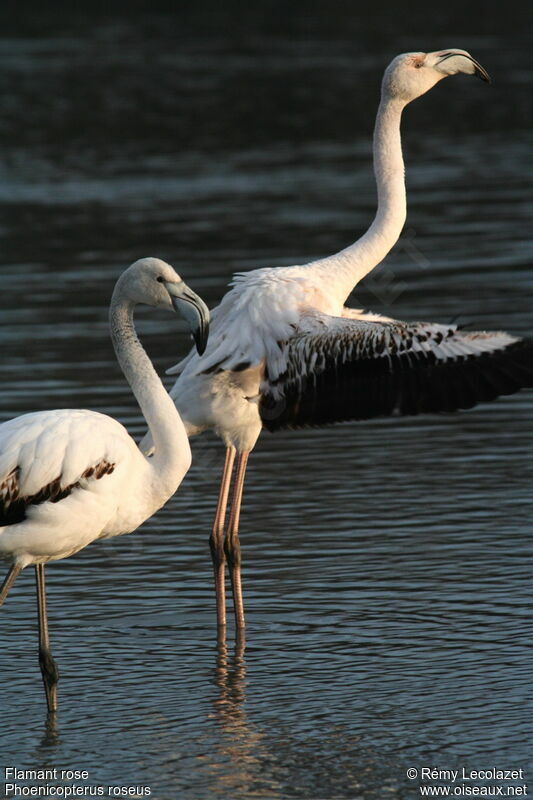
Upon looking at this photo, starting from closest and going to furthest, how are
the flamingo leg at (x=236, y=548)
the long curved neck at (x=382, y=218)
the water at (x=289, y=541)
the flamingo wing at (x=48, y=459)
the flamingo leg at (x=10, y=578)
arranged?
the water at (x=289, y=541)
the flamingo wing at (x=48, y=459)
the flamingo leg at (x=10, y=578)
the flamingo leg at (x=236, y=548)
the long curved neck at (x=382, y=218)

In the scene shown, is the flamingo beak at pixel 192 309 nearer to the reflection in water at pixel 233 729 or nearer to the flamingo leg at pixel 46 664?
the flamingo leg at pixel 46 664

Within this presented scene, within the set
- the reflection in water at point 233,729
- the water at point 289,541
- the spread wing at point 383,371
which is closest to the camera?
the reflection in water at point 233,729

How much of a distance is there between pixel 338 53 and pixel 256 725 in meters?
33.4

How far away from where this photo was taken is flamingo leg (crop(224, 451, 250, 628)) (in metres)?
8.73

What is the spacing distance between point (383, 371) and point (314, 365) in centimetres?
38

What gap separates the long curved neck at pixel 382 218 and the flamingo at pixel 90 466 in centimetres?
185

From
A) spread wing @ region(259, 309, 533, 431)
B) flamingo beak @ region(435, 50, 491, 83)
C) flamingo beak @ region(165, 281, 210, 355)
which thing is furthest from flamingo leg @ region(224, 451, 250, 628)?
flamingo beak @ region(435, 50, 491, 83)

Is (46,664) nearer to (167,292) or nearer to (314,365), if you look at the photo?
(167,292)

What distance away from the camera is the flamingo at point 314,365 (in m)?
8.41

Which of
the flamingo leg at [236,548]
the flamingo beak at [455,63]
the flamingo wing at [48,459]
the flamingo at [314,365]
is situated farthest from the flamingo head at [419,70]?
the flamingo wing at [48,459]

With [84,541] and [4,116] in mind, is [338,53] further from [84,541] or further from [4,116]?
[84,541]

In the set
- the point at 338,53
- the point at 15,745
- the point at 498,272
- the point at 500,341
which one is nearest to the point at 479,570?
the point at 500,341

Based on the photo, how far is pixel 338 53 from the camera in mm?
39250

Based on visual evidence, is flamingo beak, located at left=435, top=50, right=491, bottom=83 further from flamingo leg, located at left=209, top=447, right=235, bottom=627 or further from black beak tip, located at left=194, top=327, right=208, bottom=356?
black beak tip, located at left=194, top=327, right=208, bottom=356
